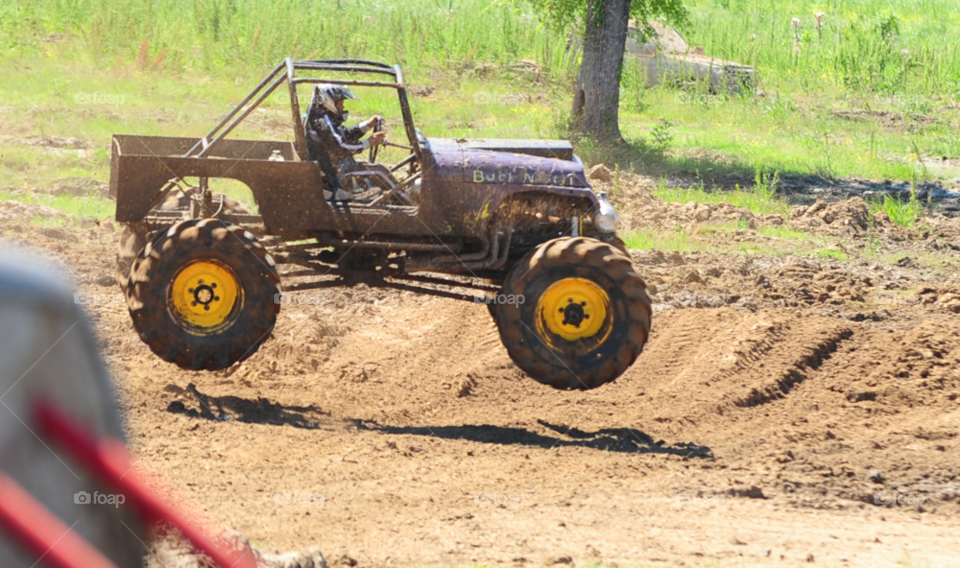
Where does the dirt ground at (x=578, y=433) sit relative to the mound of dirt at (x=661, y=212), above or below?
below

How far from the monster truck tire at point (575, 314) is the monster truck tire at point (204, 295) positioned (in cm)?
165

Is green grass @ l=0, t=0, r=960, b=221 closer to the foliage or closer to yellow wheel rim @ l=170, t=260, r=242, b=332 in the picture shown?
the foliage

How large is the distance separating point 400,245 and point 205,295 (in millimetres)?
1430

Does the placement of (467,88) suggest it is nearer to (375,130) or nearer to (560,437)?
(375,130)

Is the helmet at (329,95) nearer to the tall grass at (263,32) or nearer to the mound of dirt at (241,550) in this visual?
the mound of dirt at (241,550)

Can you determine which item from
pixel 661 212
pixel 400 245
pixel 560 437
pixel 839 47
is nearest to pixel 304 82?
pixel 400 245

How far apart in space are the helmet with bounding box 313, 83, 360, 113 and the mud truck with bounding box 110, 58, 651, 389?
0.59 ft

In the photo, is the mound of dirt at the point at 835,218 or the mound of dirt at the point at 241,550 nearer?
the mound of dirt at the point at 241,550

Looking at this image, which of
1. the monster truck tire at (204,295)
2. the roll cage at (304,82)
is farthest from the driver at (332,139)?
the monster truck tire at (204,295)

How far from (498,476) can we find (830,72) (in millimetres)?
21082

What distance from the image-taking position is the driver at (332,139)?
7.64 meters

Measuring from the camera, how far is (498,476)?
237 inches

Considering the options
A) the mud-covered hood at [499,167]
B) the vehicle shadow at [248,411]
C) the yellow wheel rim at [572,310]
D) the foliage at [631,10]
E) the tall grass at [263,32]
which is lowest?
the vehicle shadow at [248,411]

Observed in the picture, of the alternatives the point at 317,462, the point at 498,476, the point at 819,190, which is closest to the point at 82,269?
the point at 317,462
